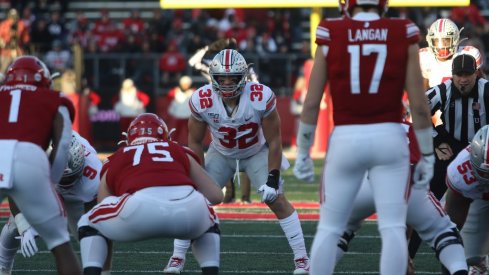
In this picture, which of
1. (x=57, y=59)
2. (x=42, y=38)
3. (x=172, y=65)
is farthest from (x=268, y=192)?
(x=42, y=38)

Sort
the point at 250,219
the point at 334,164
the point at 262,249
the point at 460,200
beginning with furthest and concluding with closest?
the point at 250,219
the point at 262,249
the point at 460,200
the point at 334,164

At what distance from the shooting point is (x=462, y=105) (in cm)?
798

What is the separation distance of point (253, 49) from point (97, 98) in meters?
3.16

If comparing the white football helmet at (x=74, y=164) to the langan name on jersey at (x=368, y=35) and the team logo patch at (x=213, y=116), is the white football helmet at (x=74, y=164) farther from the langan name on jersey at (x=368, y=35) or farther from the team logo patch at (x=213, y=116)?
the langan name on jersey at (x=368, y=35)

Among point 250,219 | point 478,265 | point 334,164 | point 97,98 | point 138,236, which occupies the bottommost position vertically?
point 97,98

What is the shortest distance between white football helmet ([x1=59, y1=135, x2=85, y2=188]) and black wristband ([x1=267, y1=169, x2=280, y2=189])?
1.23 metres

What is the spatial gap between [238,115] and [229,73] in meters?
0.32

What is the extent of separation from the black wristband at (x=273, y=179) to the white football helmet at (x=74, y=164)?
1.23 meters

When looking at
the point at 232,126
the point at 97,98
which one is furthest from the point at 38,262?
the point at 97,98

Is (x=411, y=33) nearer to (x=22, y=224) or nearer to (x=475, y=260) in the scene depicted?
(x=475, y=260)

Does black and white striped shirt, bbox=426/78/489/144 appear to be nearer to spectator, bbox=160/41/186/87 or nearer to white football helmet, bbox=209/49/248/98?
white football helmet, bbox=209/49/248/98

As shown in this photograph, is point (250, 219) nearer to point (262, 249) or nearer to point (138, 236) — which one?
point (262, 249)

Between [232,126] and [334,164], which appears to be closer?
[334,164]

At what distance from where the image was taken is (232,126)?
8172 millimetres
